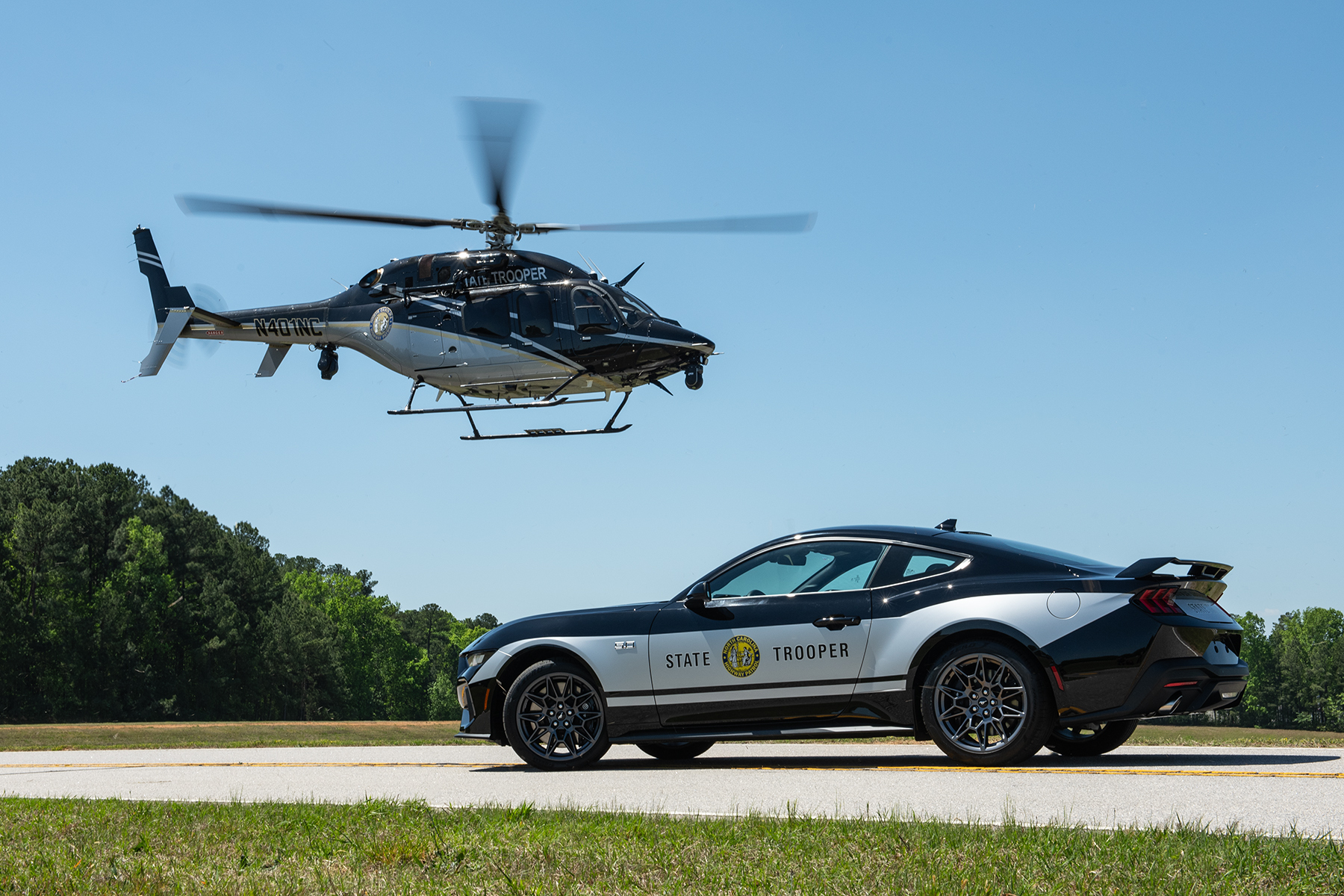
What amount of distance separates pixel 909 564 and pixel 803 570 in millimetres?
688

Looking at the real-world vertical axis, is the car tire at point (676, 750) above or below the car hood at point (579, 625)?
below

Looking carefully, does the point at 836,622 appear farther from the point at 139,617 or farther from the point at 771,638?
the point at 139,617

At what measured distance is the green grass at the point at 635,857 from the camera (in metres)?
3.86

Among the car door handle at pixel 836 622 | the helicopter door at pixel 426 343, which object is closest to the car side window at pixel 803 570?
the car door handle at pixel 836 622

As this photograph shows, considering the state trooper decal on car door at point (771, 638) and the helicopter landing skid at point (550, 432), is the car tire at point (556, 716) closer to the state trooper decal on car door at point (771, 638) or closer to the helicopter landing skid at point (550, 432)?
the state trooper decal on car door at point (771, 638)

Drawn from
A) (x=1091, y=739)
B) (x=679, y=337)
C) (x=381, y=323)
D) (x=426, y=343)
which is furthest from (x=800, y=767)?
(x=381, y=323)

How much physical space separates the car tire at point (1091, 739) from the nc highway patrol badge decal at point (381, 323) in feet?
60.0

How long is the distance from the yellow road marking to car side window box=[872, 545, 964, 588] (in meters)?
1.14

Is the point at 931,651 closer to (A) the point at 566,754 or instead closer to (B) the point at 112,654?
(A) the point at 566,754

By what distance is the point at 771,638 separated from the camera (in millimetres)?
7777

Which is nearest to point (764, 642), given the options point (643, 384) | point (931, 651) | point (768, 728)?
point (768, 728)

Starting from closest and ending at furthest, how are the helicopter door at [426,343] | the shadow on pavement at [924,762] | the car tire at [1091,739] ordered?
the shadow on pavement at [924,762] < the car tire at [1091,739] < the helicopter door at [426,343]

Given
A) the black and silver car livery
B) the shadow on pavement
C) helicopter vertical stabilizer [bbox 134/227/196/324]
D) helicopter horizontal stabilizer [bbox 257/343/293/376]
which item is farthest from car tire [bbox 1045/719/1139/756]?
helicopter vertical stabilizer [bbox 134/227/196/324]

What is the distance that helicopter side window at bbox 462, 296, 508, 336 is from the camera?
2305 centimetres
